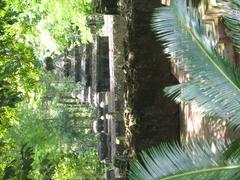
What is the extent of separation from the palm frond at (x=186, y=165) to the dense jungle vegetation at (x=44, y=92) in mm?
1733

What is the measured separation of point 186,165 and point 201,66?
114cm

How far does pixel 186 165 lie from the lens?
4.83m

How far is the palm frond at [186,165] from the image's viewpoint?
4.66 meters

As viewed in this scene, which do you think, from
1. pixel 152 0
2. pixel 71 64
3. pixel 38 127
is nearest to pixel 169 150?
pixel 152 0

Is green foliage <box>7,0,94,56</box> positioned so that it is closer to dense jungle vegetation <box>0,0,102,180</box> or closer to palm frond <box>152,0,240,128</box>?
dense jungle vegetation <box>0,0,102,180</box>

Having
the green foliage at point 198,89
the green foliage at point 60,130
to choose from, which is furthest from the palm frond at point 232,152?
the green foliage at point 60,130

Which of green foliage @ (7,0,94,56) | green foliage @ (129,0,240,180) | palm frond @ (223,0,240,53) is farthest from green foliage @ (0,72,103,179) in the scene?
palm frond @ (223,0,240,53)

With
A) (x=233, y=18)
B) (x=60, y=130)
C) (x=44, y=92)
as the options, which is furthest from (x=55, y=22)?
(x=233, y=18)

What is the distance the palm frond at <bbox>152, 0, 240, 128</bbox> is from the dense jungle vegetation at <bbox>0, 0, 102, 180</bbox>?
7.91 feet

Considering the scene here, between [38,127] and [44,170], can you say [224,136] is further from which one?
[38,127]

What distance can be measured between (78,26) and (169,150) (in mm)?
13313

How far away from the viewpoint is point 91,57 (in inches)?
542

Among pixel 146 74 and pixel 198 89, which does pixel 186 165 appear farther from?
pixel 146 74

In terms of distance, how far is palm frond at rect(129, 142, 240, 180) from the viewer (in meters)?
4.66
